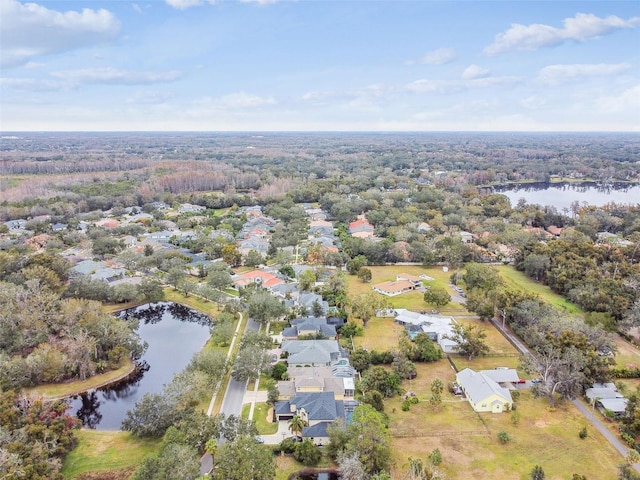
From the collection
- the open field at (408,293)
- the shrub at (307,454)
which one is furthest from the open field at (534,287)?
the shrub at (307,454)

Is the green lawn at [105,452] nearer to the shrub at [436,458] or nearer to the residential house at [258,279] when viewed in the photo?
the shrub at [436,458]

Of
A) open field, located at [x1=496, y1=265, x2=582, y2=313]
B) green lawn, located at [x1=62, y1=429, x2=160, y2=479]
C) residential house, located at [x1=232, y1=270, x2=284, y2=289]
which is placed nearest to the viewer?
green lawn, located at [x1=62, y1=429, x2=160, y2=479]

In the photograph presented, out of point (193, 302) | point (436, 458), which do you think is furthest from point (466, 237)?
point (436, 458)

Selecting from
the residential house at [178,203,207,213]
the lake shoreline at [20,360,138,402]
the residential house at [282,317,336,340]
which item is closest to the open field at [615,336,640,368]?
the residential house at [282,317,336,340]

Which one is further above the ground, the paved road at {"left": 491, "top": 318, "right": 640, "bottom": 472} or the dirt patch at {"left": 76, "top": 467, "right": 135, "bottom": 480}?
the paved road at {"left": 491, "top": 318, "right": 640, "bottom": 472}

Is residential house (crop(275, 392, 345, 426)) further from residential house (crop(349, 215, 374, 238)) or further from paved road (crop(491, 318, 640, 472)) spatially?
residential house (crop(349, 215, 374, 238))

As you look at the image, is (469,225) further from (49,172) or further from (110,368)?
(49,172)

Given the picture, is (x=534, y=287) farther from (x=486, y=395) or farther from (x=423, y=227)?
(x=486, y=395)
